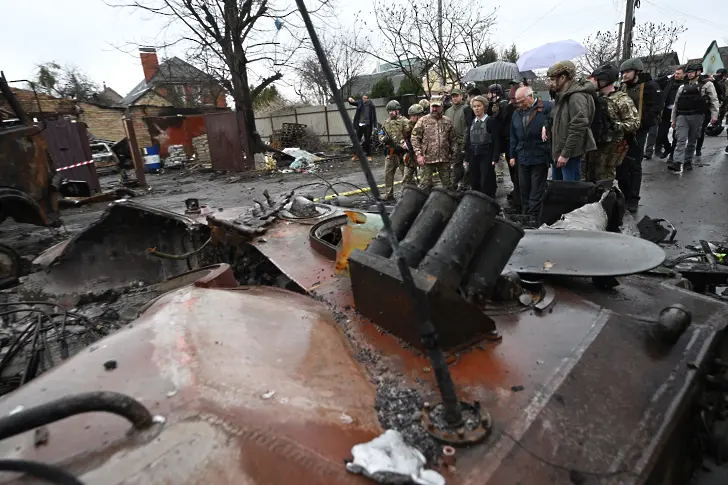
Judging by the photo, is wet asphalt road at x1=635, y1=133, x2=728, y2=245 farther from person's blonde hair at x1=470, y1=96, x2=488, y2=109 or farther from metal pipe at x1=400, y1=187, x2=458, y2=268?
metal pipe at x1=400, y1=187, x2=458, y2=268

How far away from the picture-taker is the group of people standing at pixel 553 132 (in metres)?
5.36

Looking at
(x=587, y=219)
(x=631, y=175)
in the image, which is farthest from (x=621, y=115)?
(x=587, y=219)

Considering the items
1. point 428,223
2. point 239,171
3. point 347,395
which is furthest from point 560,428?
point 239,171

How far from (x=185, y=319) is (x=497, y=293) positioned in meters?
1.38

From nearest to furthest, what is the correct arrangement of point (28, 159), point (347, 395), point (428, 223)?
point (347, 395), point (428, 223), point (28, 159)

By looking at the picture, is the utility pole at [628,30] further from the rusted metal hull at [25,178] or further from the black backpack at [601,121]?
the rusted metal hull at [25,178]

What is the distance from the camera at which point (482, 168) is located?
7492 mm

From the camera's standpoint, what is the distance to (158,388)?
1375mm

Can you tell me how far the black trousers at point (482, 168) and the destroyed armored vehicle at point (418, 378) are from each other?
4.96 meters

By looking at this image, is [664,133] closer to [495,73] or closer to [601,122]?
[495,73]

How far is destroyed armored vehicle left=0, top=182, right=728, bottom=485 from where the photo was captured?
1206 mm

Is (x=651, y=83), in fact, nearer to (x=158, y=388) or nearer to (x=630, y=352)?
(x=630, y=352)

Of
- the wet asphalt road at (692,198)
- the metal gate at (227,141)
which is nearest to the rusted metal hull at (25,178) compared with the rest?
the metal gate at (227,141)

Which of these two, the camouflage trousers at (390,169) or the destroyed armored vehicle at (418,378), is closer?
the destroyed armored vehicle at (418,378)
